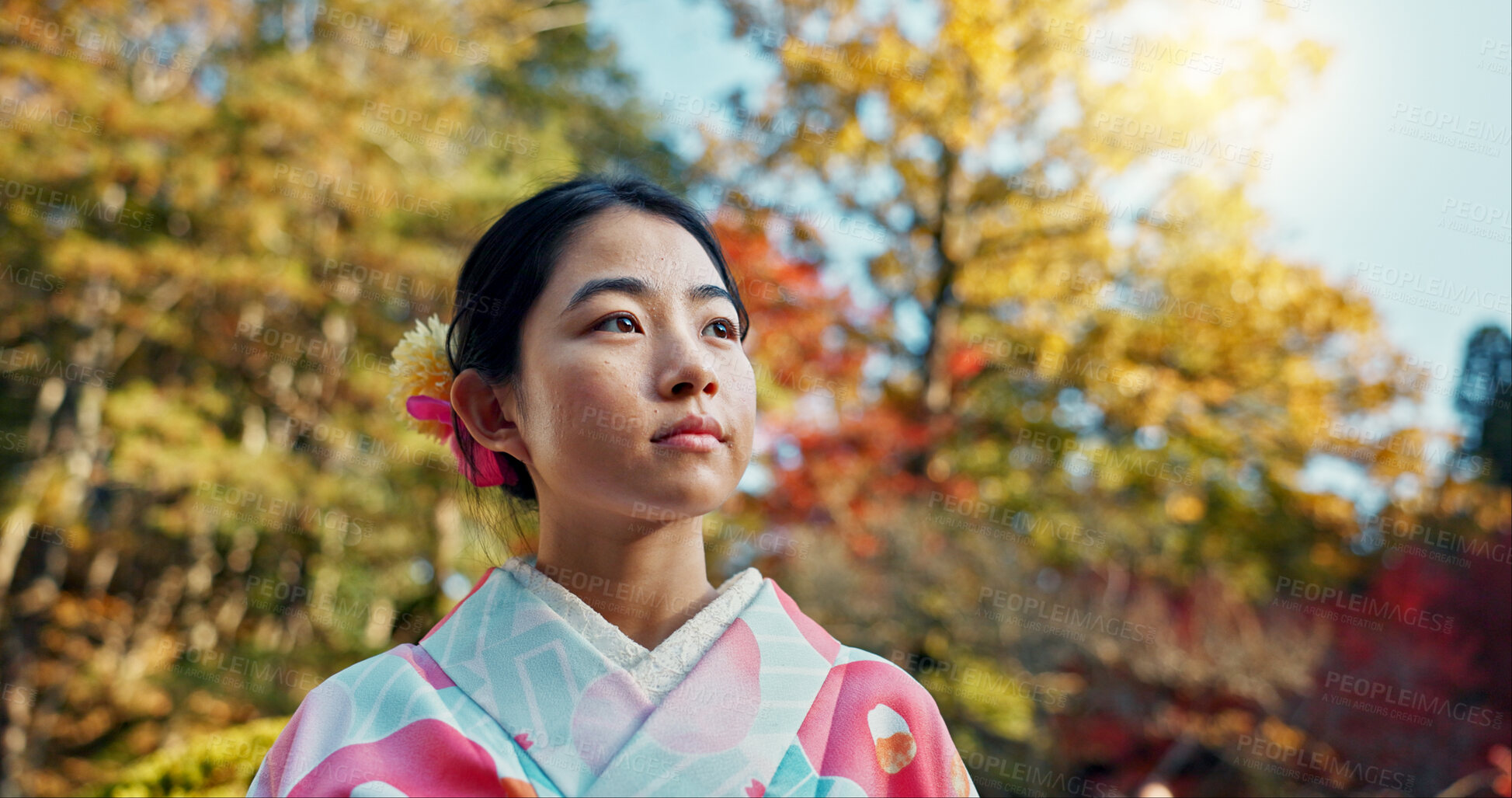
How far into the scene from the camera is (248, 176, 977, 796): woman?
3.35ft

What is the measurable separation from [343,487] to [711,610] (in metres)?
7.15

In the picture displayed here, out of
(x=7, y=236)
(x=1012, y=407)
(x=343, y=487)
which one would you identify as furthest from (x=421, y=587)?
(x=1012, y=407)

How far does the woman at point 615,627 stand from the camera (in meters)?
1.02

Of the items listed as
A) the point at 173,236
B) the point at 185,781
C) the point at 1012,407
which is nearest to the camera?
the point at 185,781

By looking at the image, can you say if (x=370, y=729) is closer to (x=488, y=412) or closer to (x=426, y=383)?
(x=488, y=412)

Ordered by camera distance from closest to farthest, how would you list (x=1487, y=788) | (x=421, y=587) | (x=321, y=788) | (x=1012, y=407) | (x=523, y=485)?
1. (x=321, y=788)
2. (x=523, y=485)
3. (x=1487, y=788)
4. (x=1012, y=407)
5. (x=421, y=587)

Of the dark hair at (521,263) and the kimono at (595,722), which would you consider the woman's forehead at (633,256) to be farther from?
the kimono at (595,722)

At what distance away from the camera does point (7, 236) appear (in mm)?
7207

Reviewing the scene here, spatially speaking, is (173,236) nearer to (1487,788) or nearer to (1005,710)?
(1005,710)

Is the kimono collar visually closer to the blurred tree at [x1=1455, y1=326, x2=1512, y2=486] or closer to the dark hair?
the dark hair

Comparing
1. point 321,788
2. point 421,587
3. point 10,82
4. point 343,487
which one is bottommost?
point 421,587

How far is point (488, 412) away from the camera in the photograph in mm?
1253

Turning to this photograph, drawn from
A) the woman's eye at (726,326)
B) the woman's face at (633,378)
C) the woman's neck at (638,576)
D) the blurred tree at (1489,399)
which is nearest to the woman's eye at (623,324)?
the woman's face at (633,378)

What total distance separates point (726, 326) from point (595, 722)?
0.49 metres
